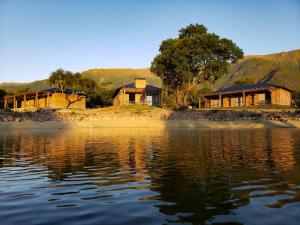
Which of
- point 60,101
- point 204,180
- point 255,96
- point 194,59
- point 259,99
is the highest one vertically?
point 194,59

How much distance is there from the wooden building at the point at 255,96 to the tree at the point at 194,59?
7.05m

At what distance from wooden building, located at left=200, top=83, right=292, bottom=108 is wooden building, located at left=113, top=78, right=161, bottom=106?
13241mm

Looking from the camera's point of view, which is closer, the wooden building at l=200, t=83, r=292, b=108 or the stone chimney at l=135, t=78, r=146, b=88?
the wooden building at l=200, t=83, r=292, b=108

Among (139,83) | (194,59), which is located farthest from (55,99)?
(194,59)

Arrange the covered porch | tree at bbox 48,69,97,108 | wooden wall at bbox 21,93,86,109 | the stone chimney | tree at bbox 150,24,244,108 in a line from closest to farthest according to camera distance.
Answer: tree at bbox 150,24,244,108, the covered porch, tree at bbox 48,69,97,108, the stone chimney, wooden wall at bbox 21,93,86,109

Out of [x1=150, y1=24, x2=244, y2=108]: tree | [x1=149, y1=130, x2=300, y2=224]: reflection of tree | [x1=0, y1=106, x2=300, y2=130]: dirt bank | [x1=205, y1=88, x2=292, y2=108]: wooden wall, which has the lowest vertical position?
[x1=149, y1=130, x2=300, y2=224]: reflection of tree

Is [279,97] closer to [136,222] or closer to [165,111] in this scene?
[165,111]

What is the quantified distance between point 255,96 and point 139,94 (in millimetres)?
24204

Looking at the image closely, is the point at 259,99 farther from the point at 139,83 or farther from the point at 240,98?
the point at 139,83

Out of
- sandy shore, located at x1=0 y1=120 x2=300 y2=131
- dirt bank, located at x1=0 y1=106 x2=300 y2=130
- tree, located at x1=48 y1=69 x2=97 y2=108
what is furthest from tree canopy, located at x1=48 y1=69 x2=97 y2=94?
sandy shore, located at x1=0 y1=120 x2=300 y2=131

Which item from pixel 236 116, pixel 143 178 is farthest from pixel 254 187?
pixel 236 116

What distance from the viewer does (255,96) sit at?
65.4m

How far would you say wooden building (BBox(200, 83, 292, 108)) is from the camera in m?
62.5

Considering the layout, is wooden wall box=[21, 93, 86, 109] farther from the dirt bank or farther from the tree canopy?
the dirt bank
